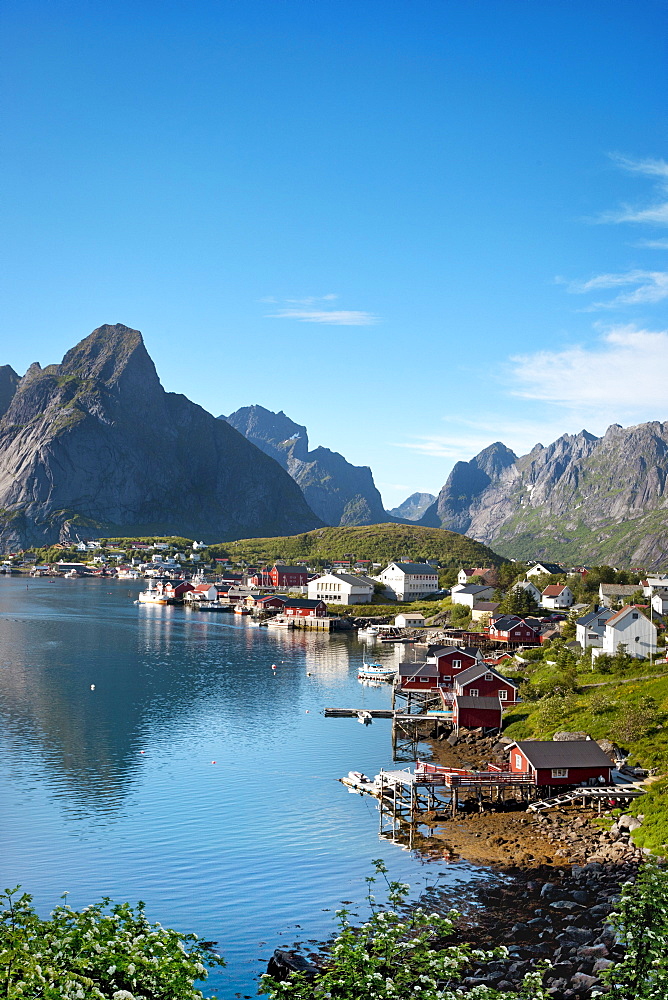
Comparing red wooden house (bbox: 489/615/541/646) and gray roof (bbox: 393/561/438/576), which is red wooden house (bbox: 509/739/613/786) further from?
gray roof (bbox: 393/561/438/576)

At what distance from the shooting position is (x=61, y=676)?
3187 inches

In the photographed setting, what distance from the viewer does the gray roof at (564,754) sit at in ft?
143

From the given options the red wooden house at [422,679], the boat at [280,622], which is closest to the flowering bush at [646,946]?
the red wooden house at [422,679]

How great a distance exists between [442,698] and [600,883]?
37974 mm

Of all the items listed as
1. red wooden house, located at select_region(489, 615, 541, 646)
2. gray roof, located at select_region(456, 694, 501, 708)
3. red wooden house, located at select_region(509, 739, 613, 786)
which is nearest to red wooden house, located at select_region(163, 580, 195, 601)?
red wooden house, located at select_region(489, 615, 541, 646)

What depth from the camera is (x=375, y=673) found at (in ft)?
283

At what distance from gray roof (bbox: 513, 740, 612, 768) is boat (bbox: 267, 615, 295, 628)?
3832 inches

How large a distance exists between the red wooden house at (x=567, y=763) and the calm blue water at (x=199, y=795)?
9168 millimetres

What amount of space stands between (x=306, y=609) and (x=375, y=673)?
192 feet

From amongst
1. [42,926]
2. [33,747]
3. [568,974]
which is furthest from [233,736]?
[42,926]

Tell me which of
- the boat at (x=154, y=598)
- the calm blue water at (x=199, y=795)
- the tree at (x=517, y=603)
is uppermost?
the tree at (x=517, y=603)

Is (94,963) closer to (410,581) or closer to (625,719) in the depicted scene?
(625,719)

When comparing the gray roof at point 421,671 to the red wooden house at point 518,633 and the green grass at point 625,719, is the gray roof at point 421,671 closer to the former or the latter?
the green grass at point 625,719

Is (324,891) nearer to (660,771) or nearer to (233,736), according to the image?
(660,771)
